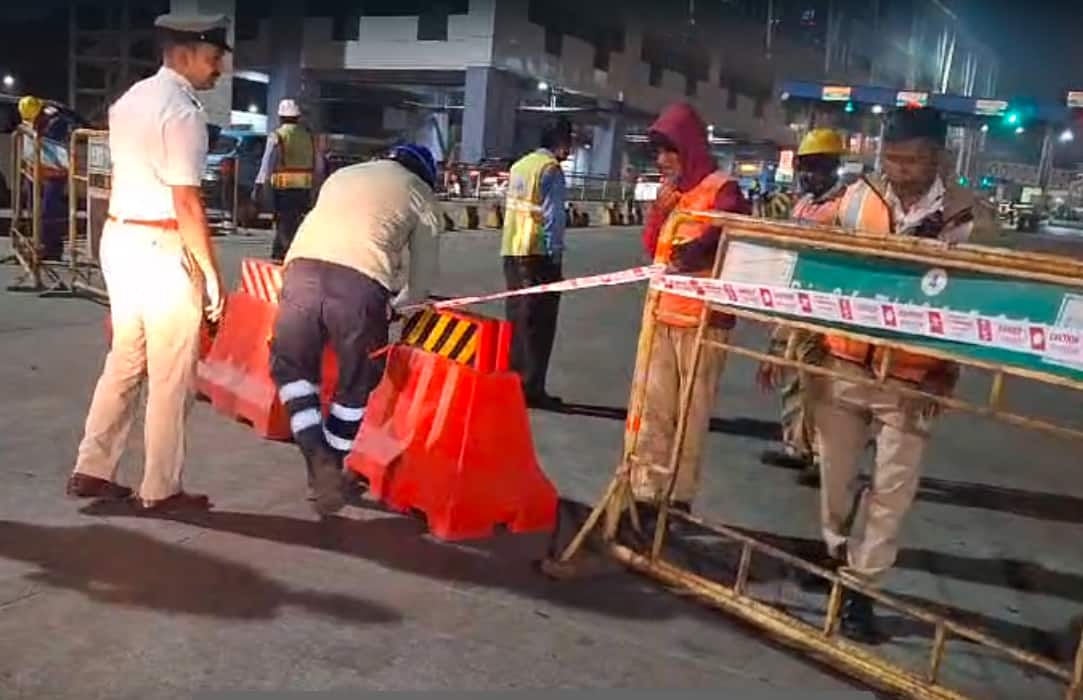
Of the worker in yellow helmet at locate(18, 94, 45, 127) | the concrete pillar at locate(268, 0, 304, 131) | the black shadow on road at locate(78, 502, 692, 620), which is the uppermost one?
the concrete pillar at locate(268, 0, 304, 131)

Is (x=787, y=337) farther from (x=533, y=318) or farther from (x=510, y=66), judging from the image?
(x=510, y=66)

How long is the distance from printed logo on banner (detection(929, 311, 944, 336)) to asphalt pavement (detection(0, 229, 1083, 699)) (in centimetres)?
124

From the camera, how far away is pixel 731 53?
52.8 metres

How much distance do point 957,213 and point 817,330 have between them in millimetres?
736

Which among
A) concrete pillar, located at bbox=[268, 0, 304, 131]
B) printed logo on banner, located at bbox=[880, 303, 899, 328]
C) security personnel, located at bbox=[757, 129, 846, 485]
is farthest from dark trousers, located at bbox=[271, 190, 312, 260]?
concrete pillar, located at bbox=[268, 0, 304, 131]

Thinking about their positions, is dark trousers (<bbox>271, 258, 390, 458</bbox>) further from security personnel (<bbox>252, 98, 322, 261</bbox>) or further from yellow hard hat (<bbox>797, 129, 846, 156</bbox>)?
security personnel (<bbox>252, 98, 322, 261</bbox>)

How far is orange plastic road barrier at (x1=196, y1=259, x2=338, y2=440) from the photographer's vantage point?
5.72 m

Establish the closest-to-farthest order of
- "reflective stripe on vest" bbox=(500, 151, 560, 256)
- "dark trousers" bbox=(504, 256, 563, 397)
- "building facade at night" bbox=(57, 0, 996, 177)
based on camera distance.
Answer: "reflective stripe on vest" bbox=(500, 151, 560, 256)
"dark trousers" bbox=(504, 256, 563, 397)
"building facade at night" bbox=(57, 0, 996, 177)

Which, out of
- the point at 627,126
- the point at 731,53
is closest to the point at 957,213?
the point at 627,126

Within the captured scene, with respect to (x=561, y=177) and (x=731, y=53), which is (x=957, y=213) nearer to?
(x=561, y=177)

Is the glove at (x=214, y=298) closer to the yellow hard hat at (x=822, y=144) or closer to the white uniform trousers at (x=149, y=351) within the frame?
the white uniform trousers at (x=149, y=351)

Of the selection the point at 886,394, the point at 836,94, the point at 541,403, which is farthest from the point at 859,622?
the point at 836,94

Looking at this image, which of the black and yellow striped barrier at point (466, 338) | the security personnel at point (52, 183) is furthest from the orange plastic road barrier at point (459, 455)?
the security personnel at point (52, 183)

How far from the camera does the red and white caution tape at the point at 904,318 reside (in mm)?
3062
